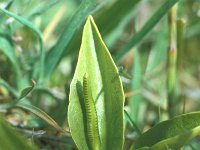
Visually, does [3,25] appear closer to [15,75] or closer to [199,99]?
[15,75]

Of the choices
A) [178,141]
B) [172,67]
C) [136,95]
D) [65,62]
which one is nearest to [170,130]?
[178,141]

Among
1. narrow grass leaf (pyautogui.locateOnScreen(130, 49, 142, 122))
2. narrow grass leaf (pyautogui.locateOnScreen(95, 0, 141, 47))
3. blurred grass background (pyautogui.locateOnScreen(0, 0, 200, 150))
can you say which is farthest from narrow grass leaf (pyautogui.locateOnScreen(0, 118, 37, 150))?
narrow grass leaf (pyautogui.locateOnScreen(95, 0, 141, 47))

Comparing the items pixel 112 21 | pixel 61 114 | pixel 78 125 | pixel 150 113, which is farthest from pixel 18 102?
pixel 150 113

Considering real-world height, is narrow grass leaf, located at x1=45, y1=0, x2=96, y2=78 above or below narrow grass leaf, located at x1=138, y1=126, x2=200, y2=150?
above

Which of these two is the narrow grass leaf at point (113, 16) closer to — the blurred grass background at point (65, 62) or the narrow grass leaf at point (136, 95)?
the blurred grass background at point (65, 62)

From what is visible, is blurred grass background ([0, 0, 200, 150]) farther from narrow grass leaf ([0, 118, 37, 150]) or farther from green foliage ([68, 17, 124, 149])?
narrow grass leaf ([0, 118, 37, 150])

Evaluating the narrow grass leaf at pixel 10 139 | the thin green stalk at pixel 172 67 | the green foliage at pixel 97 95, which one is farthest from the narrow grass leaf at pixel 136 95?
the narrow grass leaf at pixel 10 139
